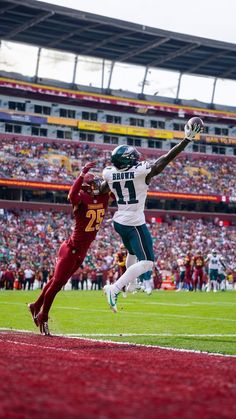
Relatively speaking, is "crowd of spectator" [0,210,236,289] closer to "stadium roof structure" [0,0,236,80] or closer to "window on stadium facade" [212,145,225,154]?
"window on stadium facade" [212,145,225,154]

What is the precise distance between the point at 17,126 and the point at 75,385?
46.0 m

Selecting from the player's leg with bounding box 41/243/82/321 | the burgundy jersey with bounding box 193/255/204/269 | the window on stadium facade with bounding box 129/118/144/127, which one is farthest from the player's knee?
the window on stadium facade with bounding box 129/118/144/127

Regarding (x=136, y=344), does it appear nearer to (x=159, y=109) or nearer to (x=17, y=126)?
(x=17, y=126)

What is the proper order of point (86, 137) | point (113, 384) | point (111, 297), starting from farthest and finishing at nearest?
point (86, 137), point (111, 297), point (113, 384)

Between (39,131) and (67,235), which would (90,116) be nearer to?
(39,131)

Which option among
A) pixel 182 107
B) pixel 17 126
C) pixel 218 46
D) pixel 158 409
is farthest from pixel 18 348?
pixel 182 107

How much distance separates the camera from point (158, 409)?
368 cm

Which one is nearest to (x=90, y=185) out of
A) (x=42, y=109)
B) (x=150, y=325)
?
(x=150, y=325)

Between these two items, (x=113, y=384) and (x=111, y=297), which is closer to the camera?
(x=113, y=384)

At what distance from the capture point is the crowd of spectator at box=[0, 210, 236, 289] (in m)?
32.7

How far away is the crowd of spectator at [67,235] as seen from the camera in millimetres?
32688

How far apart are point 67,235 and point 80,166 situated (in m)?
9.13

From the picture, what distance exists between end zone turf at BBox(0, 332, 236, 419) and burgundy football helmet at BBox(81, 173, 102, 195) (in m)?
2.65

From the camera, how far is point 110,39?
48125mm
